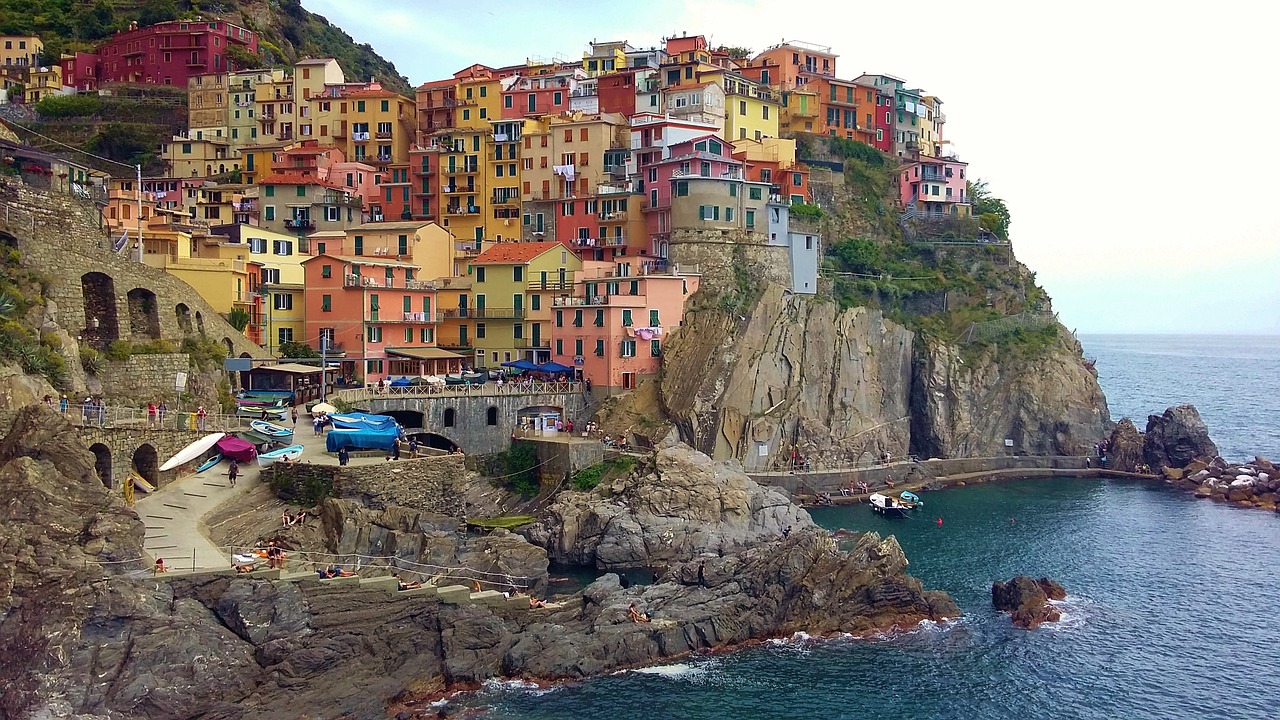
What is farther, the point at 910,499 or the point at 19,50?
the point at 19,50

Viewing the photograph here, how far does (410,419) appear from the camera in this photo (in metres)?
60.7

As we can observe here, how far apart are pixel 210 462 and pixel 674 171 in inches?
1409

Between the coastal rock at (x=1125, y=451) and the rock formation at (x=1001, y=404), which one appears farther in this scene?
the coastal rock at (x=1125, y=451)

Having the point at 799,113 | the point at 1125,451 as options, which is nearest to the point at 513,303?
the point at 799,113

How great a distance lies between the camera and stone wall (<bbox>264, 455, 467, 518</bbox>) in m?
46.9

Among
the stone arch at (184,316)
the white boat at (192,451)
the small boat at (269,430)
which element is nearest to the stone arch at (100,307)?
the stone arch at (184,316)

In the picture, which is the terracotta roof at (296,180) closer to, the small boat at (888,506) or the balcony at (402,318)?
the balcony at (402,318)

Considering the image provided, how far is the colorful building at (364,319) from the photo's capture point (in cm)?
6606

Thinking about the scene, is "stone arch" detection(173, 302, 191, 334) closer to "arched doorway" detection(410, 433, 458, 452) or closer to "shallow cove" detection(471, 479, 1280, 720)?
"arched doorway" detection(410, 433, 458, 452)

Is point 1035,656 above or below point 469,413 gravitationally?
below

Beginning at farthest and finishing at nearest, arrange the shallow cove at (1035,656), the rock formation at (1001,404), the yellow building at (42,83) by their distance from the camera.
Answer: the yellow building at (42,83) → the rock formation at (1001,404) → the shallow cove at (1035,656)

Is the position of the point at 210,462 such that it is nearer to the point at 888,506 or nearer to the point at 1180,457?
the point at 888,506

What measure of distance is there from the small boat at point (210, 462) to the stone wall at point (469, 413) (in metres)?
11.8

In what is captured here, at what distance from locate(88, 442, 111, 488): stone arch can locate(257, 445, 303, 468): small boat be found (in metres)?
6.28
